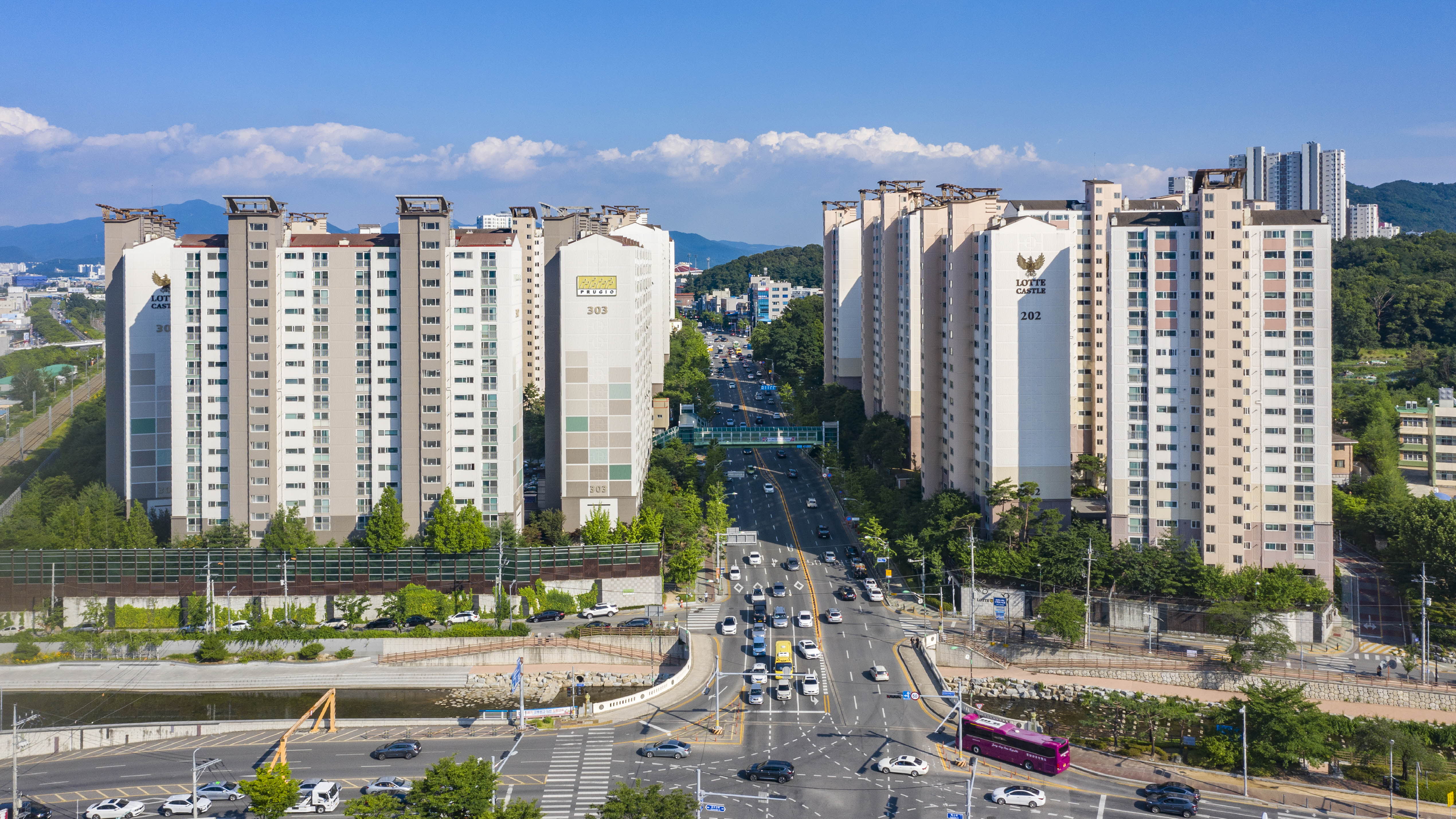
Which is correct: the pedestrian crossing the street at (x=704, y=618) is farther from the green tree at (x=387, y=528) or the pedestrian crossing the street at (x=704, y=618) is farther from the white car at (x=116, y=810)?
the white car at (x=116, y=810)

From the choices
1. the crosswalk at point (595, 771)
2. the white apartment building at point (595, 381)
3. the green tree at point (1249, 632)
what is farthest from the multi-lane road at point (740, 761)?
the white apartment building at point (595, 381)

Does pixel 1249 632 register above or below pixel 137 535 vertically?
below

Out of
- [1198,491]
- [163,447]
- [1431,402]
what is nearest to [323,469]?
[163,447]

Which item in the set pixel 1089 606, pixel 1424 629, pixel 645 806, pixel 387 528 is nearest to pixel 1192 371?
pixel 1089 606

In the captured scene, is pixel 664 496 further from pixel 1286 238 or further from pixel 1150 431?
pixel 1286 238

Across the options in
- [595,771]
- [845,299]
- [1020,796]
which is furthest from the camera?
[845,299]

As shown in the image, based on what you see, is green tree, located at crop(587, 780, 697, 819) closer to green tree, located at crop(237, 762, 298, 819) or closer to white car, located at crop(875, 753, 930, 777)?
white car, located at crop(875, 753, 930, 777)

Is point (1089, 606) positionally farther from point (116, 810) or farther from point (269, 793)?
point (116, 810)
